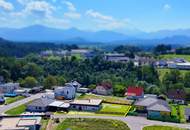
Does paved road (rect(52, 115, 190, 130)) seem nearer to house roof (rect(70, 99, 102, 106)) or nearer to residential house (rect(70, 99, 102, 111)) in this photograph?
residential house (rect(70, 99, 102, 111))

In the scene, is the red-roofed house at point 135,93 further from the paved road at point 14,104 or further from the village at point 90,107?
the paved road at point 14,104

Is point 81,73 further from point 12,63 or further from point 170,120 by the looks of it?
point 170,120

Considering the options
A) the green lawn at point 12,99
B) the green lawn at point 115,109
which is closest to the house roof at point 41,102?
the green lawn at point 12,99

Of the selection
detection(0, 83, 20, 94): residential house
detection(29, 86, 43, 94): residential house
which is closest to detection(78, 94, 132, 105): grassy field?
detection(29, 86, 43, 94): residential house

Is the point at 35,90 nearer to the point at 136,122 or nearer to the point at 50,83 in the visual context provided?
the point at 50,83

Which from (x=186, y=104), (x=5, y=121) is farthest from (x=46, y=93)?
(x=186, y=104)

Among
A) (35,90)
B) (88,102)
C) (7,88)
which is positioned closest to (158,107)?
(88,102)
